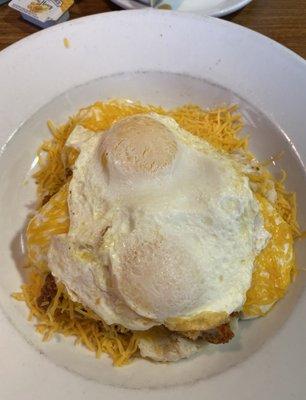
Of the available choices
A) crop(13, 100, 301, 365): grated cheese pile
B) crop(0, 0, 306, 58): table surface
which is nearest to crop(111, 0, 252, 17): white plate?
crop(0, 0, 306, 58): table surface

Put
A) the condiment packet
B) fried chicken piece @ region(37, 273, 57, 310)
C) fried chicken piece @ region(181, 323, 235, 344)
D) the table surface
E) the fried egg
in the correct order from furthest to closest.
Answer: the table surface → the condiment packet → fried chicken piece @ region(37, 273, 57, 310) → fried chicken piece @ region(181, 323, 235, 344) → the fried egg

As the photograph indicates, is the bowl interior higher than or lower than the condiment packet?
lower

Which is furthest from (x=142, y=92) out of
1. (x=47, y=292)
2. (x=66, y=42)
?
(x=47, y=292)

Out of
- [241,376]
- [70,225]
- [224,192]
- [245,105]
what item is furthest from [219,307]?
[245,105]

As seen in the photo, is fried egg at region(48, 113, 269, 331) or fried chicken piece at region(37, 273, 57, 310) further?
fried chicken piece at region(37, 273, 57, 310)

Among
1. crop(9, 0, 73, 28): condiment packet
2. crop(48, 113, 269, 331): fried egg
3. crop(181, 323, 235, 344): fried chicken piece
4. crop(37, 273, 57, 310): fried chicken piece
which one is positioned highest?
crop(9, 0, 73, 28): condiment packet

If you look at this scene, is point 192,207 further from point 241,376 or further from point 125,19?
point 125,19

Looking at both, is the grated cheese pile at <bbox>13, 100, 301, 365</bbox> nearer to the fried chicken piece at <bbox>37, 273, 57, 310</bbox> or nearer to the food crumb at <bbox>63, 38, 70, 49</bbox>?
the fried chicken piece at <bbox>37, 273, 57, 310</bbox>
